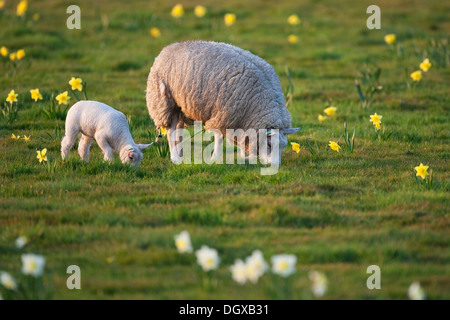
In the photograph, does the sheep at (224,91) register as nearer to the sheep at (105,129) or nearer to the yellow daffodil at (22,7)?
the sheep at (105,129)

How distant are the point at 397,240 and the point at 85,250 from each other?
8.32 feet

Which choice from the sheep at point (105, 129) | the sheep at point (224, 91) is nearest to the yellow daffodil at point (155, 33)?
the sheep at point (224, 91)

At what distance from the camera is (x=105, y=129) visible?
22.4ft

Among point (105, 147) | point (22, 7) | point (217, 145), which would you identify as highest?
point (22, 7)

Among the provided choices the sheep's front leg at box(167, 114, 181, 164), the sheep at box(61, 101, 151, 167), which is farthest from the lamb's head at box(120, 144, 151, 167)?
the sheep's front leg at box(167, 114, 181, 164)

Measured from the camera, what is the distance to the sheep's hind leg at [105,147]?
6893mm

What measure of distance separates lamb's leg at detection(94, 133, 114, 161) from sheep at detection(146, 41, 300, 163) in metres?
0.88

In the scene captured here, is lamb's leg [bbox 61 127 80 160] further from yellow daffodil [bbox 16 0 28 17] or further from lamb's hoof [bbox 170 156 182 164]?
yellow daffodil [bbox 16 0 28 17]

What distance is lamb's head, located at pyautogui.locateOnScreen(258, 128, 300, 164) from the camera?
712 cm

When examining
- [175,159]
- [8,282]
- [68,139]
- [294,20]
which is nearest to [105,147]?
[68,139]

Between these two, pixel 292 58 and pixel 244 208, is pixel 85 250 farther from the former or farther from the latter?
pixel 292 58

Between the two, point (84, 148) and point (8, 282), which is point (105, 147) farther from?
point (8, 282)

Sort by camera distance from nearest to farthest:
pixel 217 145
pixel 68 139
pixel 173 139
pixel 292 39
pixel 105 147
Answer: pixel 105 147, pixel 68 139, pixel 173 139, pixel 217 145, pixel 292 39
